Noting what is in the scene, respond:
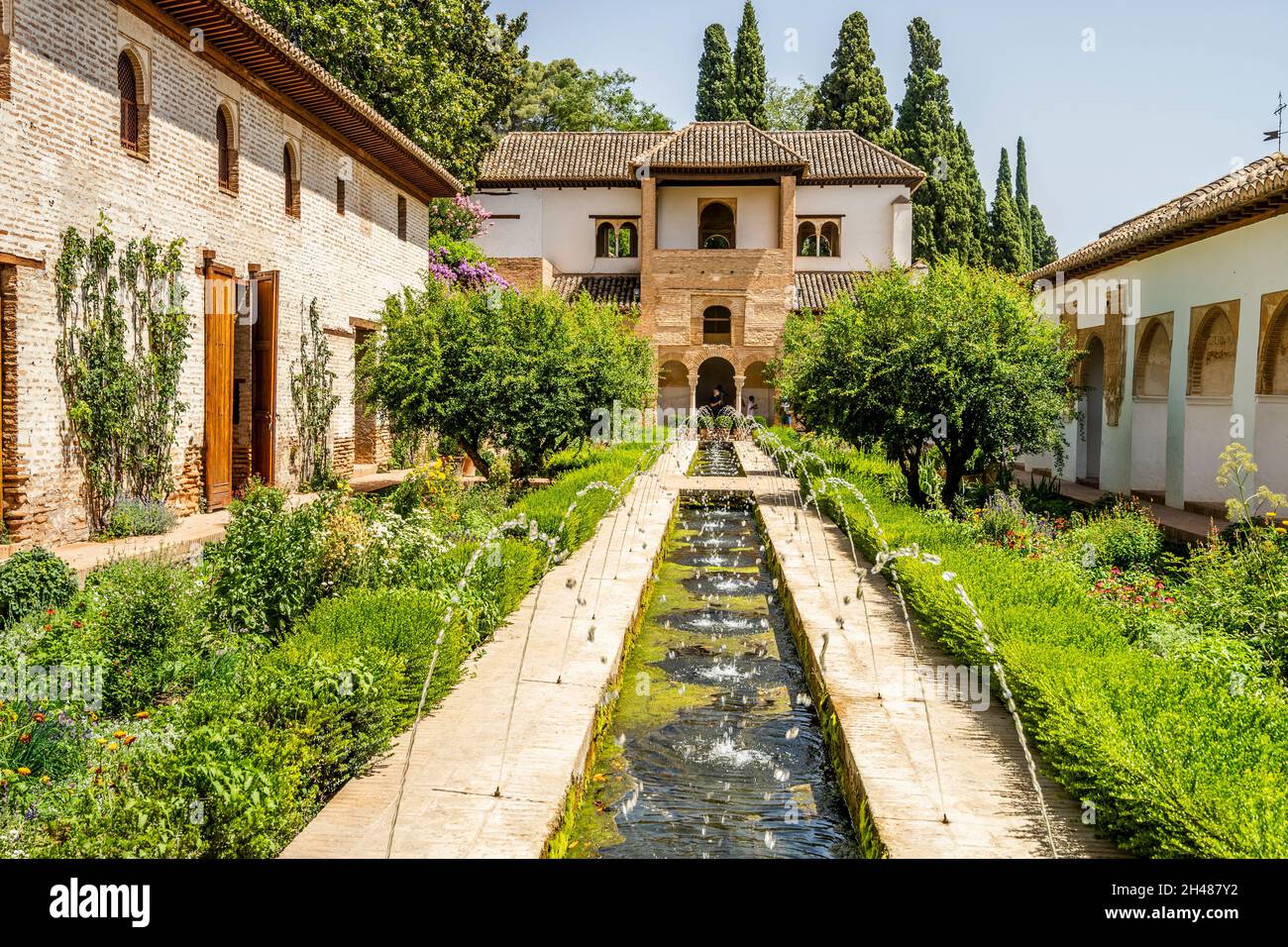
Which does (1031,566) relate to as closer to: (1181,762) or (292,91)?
(1181,762)

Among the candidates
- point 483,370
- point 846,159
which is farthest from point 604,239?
point 483,370

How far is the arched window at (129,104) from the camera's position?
36.1 ft

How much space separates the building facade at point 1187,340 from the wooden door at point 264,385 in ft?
39.1

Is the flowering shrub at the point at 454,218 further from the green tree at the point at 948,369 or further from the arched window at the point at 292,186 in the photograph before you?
the green tree at the point at 948,369

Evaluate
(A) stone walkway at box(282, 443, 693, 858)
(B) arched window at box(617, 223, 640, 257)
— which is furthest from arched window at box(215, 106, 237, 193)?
(B) arched window at box(617, 223, 640, 257)

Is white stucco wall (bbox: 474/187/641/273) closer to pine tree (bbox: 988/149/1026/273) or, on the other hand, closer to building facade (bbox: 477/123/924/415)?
building facade (bbox: 477/123/924/415)

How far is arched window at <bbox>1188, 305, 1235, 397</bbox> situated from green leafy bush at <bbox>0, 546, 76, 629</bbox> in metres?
13.7

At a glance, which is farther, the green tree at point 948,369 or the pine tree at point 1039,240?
the pine tree at point 1039,240

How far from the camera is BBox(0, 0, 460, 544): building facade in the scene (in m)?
9.51

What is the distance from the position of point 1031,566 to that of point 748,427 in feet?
87.1

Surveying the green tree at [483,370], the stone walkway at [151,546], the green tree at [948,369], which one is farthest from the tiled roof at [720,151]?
the stone walkway at [151,546]

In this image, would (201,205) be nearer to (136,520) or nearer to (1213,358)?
(136,520)

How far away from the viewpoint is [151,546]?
10.4 meters
